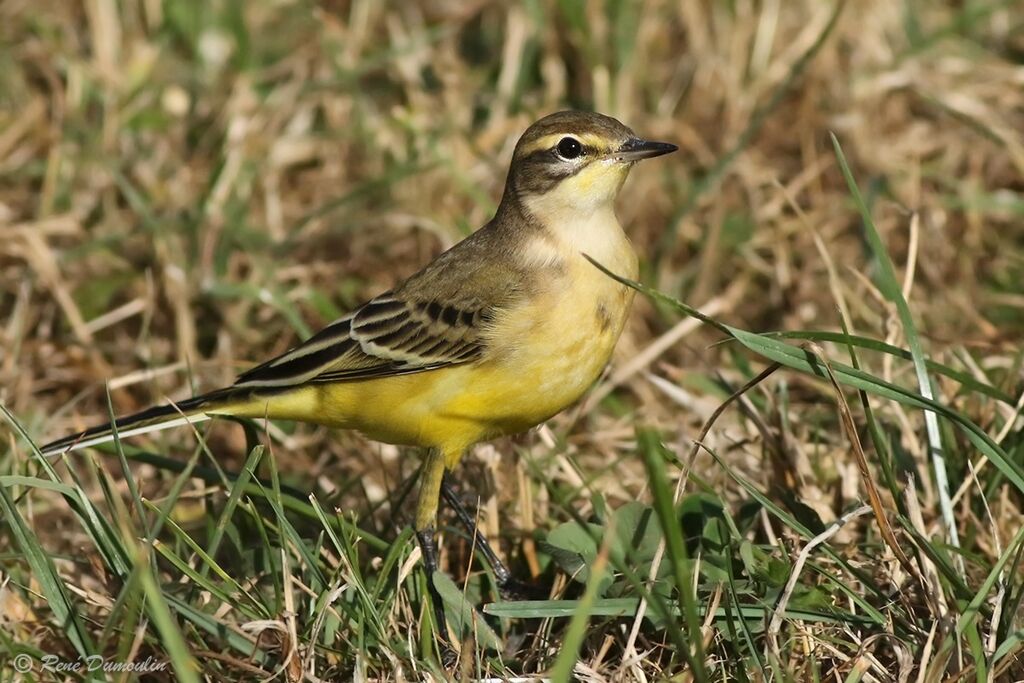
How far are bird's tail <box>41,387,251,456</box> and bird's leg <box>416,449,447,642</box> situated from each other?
29.7 inches

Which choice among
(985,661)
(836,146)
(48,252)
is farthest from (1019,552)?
(48,252)

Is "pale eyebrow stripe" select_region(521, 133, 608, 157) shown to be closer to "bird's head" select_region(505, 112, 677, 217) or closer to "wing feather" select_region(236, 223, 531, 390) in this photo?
"bird's head" select_region(505, 112, 677, 217)

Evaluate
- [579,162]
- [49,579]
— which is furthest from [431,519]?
[579,162]

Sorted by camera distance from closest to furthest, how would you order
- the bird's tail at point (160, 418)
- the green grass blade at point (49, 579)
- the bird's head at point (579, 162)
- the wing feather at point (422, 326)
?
the green grass blade at point (49, 579), the bird's tail at point (160, 418), the wing feather at point (422, 326), the bird's head at point (579, 162)

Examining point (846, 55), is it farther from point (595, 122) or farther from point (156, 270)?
point (156, 270)

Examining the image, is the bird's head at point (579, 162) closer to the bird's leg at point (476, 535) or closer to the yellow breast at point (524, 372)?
the yellow breast at point (524, 372)

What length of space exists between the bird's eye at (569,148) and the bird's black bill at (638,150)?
14cm

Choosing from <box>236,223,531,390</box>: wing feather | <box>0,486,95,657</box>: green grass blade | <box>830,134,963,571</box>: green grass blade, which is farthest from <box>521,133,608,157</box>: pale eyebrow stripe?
<box>0,486,95,657</box>: green grass blade

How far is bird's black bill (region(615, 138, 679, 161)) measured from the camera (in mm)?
4816

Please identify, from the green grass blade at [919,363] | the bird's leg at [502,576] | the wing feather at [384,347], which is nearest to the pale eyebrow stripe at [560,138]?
the wing feather at [384,347]

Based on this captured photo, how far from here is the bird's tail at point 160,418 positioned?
15.2 ft

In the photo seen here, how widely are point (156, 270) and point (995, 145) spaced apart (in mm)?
4449

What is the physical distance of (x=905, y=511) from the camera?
421cm

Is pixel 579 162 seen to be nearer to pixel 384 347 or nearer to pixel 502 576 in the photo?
pixel 384 347
